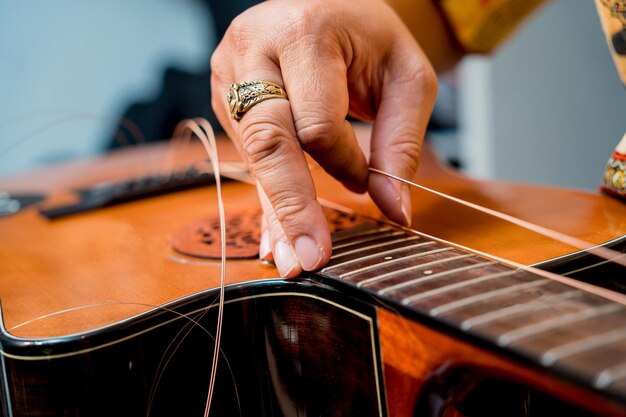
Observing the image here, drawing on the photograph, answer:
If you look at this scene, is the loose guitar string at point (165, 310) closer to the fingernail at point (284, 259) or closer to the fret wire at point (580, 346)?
the fingernail at point (284, 259)

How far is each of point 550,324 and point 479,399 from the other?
10cm

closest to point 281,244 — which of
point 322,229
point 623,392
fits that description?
point 322,229

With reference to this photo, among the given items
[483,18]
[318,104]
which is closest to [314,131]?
[318,104]

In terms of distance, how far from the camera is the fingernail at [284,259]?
44 centimetres

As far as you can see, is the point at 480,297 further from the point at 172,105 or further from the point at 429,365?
the point at 172,105

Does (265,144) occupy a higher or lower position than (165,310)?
higher

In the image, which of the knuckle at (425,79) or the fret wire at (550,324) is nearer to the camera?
the fret wire at (550,324)

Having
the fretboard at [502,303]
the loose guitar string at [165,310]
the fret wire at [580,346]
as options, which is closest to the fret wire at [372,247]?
the fretboard at [502,303]

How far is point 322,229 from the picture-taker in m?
0.45

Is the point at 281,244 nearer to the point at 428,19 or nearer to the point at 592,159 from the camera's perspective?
the point at 428,19

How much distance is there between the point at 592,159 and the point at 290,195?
106 cm

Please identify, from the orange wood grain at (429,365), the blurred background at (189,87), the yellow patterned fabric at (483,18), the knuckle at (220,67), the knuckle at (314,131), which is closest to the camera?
the orange wood grain at (429,365)

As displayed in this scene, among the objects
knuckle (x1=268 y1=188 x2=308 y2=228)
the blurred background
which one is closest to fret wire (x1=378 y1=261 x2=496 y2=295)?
knuckle (x1=268 y1=188 x2=308 y2=228)

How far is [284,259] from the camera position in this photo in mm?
449
